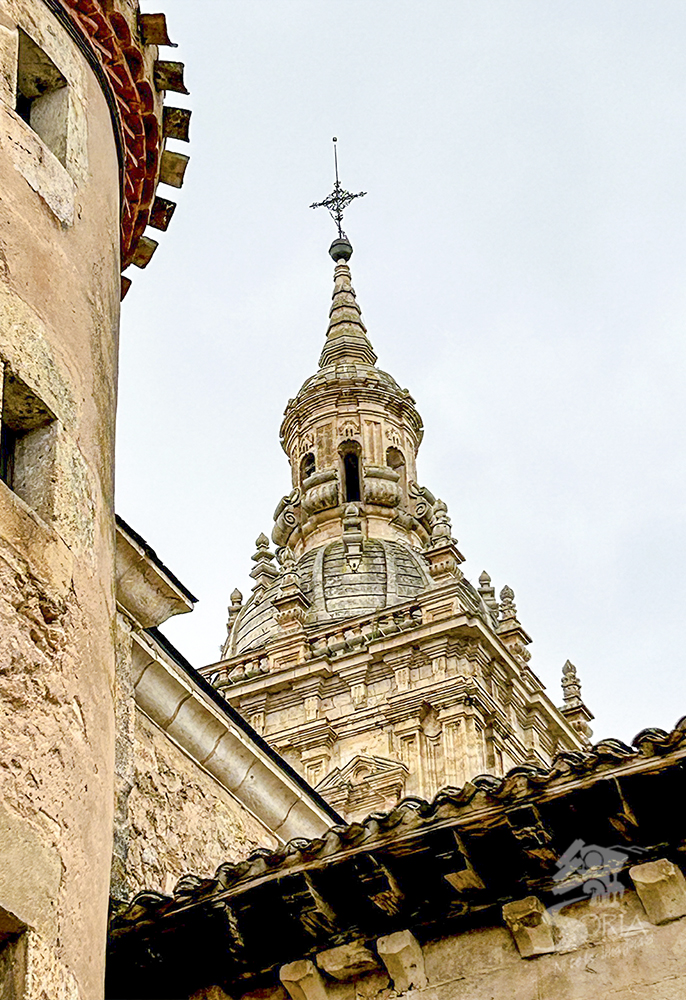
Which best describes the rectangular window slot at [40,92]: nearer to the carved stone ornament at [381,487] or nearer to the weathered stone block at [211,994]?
the weathered stone block at [211,994]

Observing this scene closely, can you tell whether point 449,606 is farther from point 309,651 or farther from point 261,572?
point 261,572

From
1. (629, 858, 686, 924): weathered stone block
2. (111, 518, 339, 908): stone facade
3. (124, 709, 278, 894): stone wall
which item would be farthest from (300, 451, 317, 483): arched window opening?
(629, 858, 686, 924): weathered stone block

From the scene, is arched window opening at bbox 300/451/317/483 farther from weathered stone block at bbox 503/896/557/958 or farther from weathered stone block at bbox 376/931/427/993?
weathered stone block at bbox 503/896/557/958

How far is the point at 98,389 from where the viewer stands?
336 inches

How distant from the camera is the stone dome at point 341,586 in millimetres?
34719

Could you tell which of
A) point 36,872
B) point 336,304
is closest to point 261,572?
point 336,304

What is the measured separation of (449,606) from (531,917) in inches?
925

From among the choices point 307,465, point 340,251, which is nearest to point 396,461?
point 307,465

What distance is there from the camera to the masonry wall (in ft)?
22.4

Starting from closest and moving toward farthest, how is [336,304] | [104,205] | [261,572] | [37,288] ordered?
1. [37,288]
2. [104,205]
3. [261,572]
4. [336,304]

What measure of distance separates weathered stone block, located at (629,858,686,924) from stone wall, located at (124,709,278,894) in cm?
328

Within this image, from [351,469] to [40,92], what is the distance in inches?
1206

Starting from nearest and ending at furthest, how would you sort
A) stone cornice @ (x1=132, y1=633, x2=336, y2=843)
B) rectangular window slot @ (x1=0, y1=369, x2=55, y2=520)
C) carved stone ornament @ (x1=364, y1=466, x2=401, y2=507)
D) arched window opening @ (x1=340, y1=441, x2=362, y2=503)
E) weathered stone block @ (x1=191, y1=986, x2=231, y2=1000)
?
rectangular window slot @ (x1=0, y1=369, x2=55, y2=520) → weathered stone block @ (x1=191, y1=986, x2=231, y2=1000) → stone cornice @ (x1=132, y1=633, x2=336, y2=843) → carved stone ornament @ (x1=364, y1=466, x2=401, y2=507) → arched window opening @ (x1=340, y1=441, x2=362, y2=503)

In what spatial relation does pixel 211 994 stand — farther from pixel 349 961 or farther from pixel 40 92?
pixel 40 92
